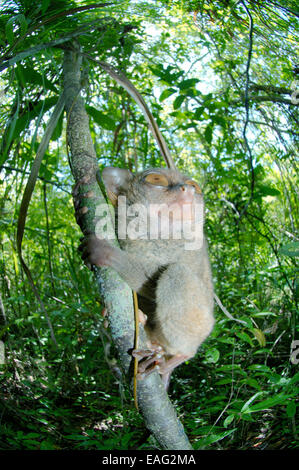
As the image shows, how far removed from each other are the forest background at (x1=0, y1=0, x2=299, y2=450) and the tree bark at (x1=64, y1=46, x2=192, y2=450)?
0.23 m

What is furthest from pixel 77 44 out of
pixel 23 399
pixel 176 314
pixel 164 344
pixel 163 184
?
pixel 23 399

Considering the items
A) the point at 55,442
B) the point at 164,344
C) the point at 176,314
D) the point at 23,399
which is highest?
the point at 176,314

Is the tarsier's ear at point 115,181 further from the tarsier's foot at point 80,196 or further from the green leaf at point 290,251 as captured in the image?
the green leaf at point 290,251

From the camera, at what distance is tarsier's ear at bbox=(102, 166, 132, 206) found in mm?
2309

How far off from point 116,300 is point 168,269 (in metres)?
0.80

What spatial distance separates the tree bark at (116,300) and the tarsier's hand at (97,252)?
52 mm

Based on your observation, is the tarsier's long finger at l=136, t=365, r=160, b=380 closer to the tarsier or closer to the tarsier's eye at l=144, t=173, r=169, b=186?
the tarsier

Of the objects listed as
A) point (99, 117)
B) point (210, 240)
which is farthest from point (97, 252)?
point (210, 240)

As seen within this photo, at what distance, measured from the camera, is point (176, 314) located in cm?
219

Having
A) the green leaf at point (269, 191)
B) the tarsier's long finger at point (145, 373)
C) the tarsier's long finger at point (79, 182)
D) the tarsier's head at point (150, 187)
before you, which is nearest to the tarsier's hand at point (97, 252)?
the tarsier's long finger at point (79, 182)

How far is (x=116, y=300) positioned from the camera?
1.50 metres

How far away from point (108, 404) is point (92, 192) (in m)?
2.07
